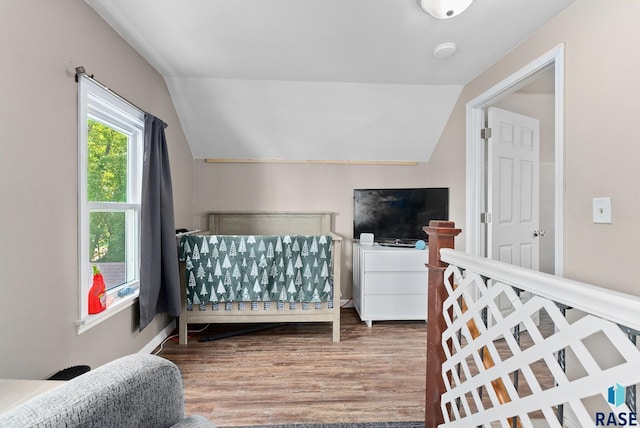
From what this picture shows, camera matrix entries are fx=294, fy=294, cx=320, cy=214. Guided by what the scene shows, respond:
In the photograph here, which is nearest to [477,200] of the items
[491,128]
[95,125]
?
[491,128]

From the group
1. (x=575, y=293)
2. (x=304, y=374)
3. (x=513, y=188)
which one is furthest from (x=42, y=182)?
(x=513, y=188)

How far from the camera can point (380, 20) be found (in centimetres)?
173

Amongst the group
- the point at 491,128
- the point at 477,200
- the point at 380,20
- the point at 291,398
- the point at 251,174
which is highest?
the point at 380,20

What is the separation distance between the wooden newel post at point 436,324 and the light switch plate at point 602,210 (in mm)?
704

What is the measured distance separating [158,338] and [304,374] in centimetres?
123

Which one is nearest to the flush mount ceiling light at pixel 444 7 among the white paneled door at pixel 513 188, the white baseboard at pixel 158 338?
the white paneled door at pixel 513 188

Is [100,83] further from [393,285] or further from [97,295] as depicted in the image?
[393,285]

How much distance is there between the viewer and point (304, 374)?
196 centimetres

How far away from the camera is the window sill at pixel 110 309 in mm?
1504

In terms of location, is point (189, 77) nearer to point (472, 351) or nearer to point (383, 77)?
point (383, 77)

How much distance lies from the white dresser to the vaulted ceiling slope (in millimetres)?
1162

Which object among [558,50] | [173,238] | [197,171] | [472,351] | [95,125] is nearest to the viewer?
[472,351]

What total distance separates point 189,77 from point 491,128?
2544 millimetres

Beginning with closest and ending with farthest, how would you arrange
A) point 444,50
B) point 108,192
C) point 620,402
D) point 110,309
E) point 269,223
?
1. point 620,402
2. point 110,309
3. point 108,192
4. point 444,50
5. point 269,223
